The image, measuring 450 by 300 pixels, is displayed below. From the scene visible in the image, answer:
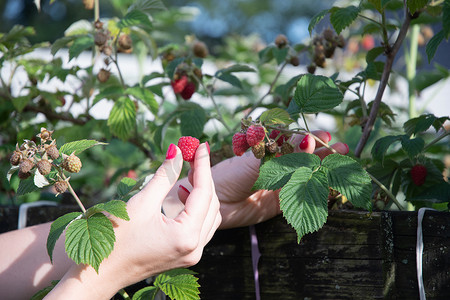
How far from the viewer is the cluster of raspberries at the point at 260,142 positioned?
2.13 ft

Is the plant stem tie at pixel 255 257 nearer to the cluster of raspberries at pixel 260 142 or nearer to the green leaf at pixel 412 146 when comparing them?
Answer: the cluster of raspberries at pixel 260 142

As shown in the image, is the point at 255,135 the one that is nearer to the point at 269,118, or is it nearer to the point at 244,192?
the point at 269,118

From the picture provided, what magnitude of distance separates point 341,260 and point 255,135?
0.76 ft

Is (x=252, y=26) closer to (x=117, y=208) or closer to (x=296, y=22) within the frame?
(x=296, y=22)

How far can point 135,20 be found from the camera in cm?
101

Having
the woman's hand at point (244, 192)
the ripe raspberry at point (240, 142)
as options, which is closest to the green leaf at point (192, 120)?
the woman's hand at point (244, 192)

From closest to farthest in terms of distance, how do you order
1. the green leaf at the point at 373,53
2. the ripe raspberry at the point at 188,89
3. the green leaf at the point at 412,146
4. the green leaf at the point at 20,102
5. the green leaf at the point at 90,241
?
the green leaf at the point at 90,241, the green leaf at the point at 412,146, the green leaf at the point at 373,53, the ripe raspberry at the point at 188,89, the green leaf at the point at 20,102

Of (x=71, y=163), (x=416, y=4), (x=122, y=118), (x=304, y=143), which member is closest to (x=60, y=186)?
(x=71, y=163)

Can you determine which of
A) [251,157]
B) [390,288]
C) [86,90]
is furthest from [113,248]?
[86,90]

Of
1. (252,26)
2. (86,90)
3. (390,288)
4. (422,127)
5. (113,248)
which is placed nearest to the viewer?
(113,248)

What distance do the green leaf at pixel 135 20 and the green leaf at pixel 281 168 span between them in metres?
0.49

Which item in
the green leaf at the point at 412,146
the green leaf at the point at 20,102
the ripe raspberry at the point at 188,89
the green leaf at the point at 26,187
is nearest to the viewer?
the green leaf at the point at 26,187

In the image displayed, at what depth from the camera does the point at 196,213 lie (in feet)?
2.08

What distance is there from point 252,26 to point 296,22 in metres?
1.16
